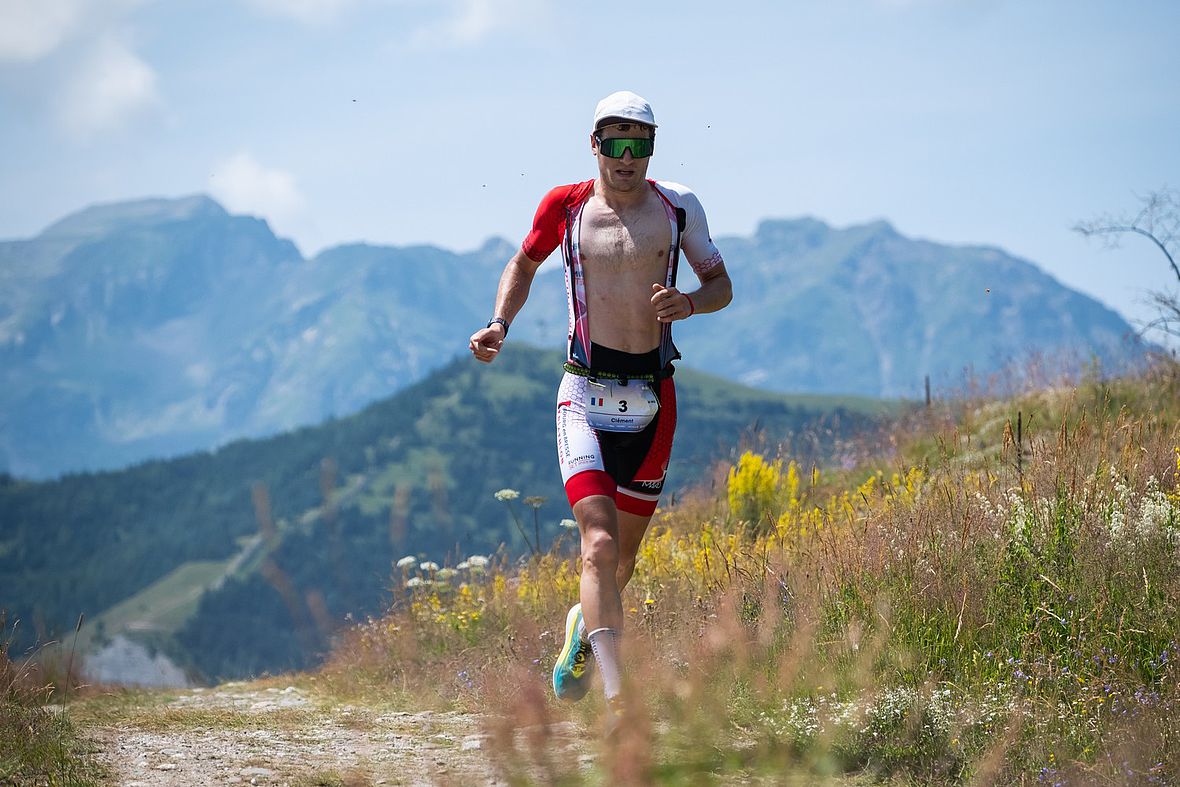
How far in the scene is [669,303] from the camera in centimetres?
470

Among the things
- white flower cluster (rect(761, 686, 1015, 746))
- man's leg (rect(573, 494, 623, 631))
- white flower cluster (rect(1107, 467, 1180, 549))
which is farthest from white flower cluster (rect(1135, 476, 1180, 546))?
man's leg (rect(573, 494, 623, 631))

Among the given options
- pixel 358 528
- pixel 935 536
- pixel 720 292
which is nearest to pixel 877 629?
pixel 935 536

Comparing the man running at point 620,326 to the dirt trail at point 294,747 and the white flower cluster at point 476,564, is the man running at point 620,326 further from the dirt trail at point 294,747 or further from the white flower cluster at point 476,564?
the white flower cluster at point 476,564

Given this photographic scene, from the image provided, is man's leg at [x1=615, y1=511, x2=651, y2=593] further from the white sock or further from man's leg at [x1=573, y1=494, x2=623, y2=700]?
the white sock

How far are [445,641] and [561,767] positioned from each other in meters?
5.61

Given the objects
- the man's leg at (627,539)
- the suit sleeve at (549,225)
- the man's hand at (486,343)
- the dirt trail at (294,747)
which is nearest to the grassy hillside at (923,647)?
the dirt trail at (294,747)

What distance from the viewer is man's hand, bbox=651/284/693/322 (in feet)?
15.4

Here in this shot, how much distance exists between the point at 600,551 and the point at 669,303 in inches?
40.4

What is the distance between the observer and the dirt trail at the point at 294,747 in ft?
14.5

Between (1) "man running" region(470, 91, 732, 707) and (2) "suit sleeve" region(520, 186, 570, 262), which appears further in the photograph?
(2) "suit sleeve" region(520, 186, 570, 262)

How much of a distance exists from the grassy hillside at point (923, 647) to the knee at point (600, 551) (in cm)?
37

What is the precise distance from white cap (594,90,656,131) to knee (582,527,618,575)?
1710 millimetres

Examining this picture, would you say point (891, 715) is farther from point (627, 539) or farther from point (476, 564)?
point (476, 564)

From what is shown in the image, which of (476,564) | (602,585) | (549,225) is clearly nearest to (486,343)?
(549,225)
